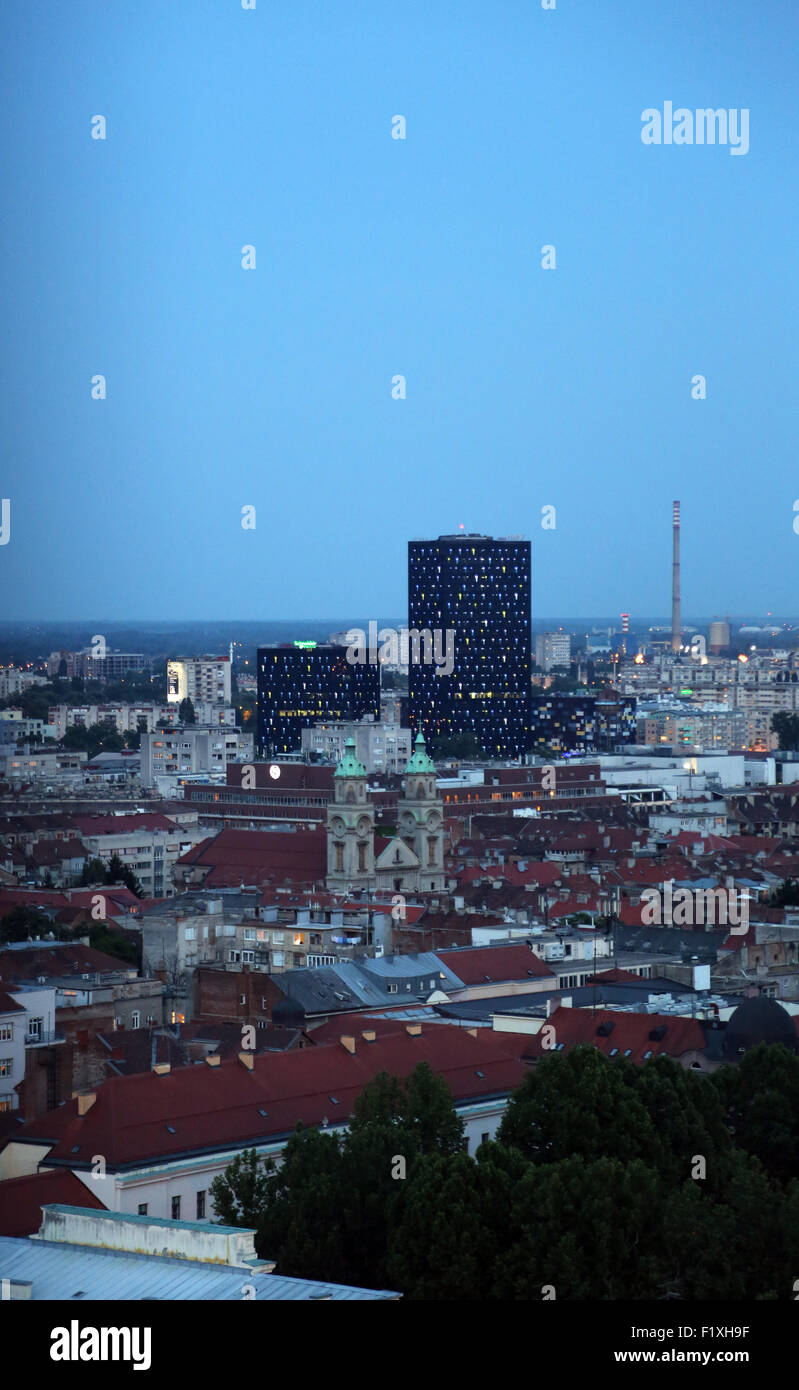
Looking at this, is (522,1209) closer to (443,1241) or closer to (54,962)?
(443,1241)

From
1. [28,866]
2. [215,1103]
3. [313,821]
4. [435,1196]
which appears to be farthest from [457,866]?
[435,1196]

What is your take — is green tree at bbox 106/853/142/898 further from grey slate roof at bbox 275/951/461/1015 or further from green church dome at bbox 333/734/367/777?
grey slate roof at bbox 275/951/461/1015

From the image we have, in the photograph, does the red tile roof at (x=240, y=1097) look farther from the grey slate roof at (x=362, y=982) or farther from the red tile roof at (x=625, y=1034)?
the grey slate roof at (x=362, y=982)

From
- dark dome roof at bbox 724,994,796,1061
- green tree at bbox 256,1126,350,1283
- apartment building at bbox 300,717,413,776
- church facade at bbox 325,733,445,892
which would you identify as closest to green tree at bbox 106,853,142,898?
church facade at bbox 325,733,445,892

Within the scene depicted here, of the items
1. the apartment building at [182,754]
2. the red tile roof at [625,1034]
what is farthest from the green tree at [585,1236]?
the apartment building at [182,754]

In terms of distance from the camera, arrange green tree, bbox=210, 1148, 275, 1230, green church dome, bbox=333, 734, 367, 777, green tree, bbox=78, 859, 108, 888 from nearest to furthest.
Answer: green tree, bbox=210, 1148, 275, 1230 < green church dome, bbox=333, 734, 367, 777 < green tree, bbox=78, 859, 108, 888

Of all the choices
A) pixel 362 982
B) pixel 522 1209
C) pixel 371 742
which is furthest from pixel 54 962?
pixel 371 742
